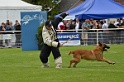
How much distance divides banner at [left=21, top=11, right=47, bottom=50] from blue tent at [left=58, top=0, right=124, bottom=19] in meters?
5.64

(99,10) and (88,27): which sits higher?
(99,10)

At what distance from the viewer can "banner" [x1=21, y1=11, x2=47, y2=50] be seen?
28375 millimetres

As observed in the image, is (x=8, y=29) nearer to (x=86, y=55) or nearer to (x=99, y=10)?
(x=99, y=10)

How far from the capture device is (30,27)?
93.4ft

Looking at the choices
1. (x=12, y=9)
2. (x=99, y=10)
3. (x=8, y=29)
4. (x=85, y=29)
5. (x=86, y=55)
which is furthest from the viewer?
(x=12, y=9)

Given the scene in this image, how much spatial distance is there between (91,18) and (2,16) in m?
6.17

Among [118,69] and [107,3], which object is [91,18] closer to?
[107,3]

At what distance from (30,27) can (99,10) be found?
7129mm

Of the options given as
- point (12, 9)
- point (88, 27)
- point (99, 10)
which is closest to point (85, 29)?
point (88, 27)

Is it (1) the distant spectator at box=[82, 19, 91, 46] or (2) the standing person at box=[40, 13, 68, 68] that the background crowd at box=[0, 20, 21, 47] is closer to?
(1) the distant spectator at box=[82, 19, 91, 46]

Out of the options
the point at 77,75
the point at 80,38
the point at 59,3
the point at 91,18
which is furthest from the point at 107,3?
the point at 59,3

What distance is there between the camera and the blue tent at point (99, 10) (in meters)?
33.4

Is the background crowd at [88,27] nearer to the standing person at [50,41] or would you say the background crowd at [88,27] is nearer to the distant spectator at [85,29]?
the distant spectator at [85,29]

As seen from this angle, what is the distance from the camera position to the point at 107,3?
34.4m
